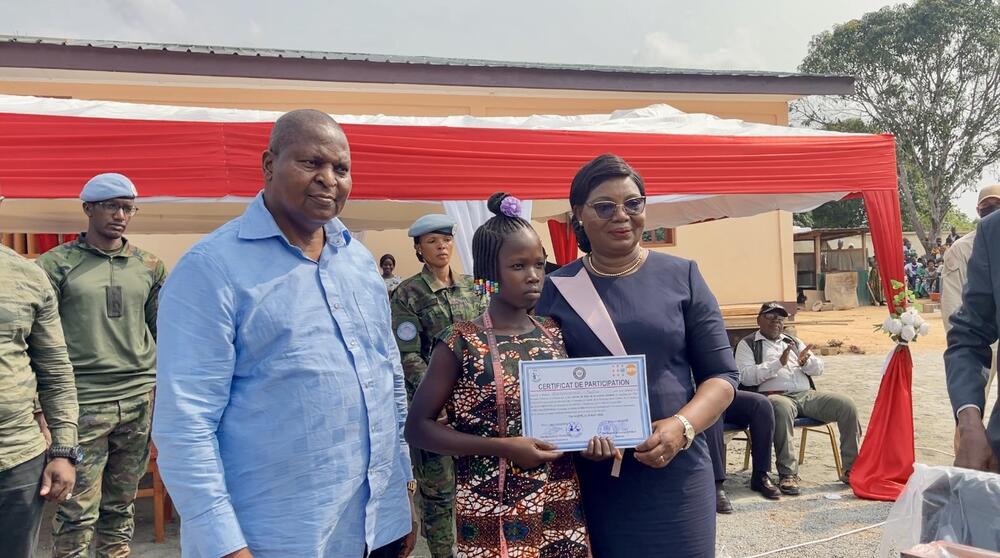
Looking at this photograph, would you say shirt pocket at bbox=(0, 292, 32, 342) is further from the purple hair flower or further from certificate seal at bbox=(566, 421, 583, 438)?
certificate seal at bbox=(566, 421, 583, 438)

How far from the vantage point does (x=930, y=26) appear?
2348 cm

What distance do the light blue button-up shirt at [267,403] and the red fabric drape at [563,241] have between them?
6299 millimetres

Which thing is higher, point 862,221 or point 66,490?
point 862,221

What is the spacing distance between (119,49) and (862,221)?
2947 centimetres

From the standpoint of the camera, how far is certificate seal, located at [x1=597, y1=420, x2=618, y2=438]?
1.79 m

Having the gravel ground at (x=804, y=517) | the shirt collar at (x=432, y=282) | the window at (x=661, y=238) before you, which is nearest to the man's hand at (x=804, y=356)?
the gravel ground at (x=804, y=517)

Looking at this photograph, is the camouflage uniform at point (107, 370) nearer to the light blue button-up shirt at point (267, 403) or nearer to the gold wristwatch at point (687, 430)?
the light blue button-up shirt at point (267, 403)

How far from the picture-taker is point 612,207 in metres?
2.01

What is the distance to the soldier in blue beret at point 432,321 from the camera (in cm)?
387

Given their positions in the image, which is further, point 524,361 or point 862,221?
point 862,221

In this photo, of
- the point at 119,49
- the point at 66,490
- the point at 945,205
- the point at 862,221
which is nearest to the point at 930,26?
the point at 945,205

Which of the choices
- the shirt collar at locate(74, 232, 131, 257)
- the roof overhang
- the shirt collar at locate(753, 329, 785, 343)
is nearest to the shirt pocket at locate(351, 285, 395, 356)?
the shirt collar at locate(74, 232, 131, 257)

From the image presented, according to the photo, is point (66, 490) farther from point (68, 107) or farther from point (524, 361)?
point (68, 107)

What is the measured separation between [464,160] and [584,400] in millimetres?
3047
